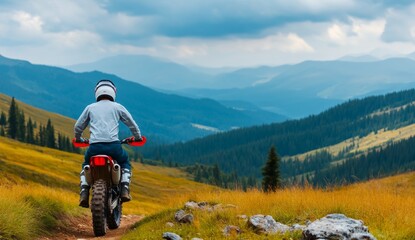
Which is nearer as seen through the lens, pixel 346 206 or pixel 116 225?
pixel 346 206

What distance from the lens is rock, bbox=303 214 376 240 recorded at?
7754mm

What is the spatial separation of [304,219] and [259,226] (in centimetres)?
153

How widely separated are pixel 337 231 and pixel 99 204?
20.7 ft

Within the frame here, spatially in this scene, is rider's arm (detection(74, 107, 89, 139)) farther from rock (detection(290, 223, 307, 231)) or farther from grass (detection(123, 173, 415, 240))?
rock (detection(290, 223, 307, 231))

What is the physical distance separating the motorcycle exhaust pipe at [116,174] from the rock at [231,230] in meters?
3.81

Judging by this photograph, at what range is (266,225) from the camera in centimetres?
940

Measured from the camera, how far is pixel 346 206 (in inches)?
417

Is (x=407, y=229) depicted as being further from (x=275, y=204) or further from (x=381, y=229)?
(x=275, y=204)

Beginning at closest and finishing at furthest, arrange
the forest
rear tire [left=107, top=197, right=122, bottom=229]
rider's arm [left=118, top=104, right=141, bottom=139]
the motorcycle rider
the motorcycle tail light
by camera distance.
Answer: the motorcycle tail light, the motorcycle rider, rider's arm [left=118, top=104, right=141, bottom=139], rear tire [left=107, top=197, right=122, bottom=229], the forest

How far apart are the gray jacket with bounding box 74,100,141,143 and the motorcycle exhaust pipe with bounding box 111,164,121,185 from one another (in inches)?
32.2

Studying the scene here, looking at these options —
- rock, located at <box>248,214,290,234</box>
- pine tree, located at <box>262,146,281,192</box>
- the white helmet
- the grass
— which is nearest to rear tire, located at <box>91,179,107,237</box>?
→ the grass

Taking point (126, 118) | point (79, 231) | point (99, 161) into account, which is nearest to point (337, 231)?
point (99, 161)

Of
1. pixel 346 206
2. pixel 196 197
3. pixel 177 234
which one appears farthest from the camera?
pixel 196 197

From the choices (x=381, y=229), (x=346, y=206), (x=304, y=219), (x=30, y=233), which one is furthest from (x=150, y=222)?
(x=381, y=229)
